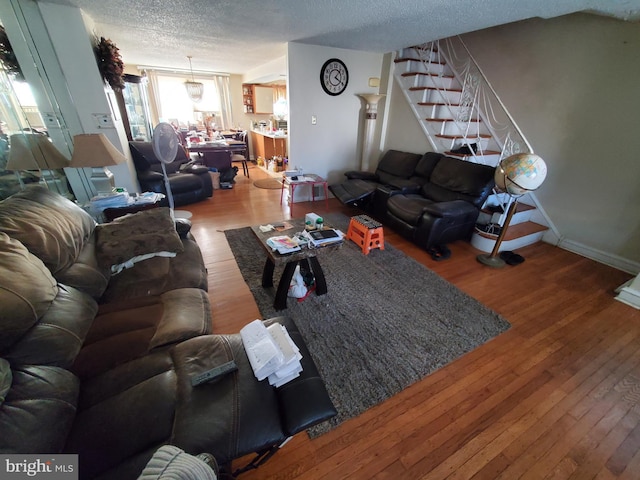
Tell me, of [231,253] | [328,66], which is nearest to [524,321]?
[231,253]

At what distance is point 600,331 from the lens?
1885 mm

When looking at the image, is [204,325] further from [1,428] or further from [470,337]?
[470,337]

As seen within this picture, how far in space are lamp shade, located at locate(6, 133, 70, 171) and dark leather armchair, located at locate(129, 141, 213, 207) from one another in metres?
1.54

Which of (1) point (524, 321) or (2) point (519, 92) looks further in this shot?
(2) point (519, 92)

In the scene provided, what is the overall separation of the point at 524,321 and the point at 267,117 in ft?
25.2

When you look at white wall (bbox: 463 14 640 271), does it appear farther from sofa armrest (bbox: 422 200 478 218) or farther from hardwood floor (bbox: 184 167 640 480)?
sofa armrest (bbox: 422 200 478 218)

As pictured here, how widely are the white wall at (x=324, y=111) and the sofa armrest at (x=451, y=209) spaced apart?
1.98m

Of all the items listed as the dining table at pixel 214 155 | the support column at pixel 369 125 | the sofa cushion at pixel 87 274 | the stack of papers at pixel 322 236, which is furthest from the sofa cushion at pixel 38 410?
the dining table at pixel 214 155

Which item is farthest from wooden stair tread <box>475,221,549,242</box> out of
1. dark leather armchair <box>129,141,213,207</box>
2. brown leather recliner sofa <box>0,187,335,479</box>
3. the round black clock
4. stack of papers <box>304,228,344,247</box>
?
dark leather armchair <box>129,141,213,207</box>

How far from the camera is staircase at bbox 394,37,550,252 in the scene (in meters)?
3.27

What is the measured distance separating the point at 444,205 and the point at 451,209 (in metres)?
0.09

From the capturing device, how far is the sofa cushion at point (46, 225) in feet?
3.83

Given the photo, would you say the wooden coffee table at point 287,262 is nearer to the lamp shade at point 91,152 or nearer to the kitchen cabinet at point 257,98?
the lamp shade at point 91,152

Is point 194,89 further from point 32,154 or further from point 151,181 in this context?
point 32,154
